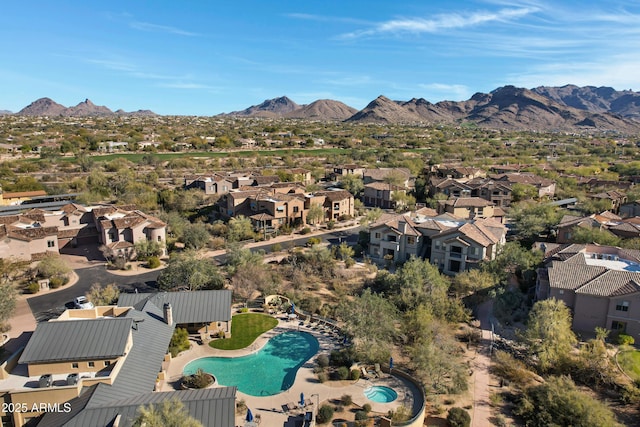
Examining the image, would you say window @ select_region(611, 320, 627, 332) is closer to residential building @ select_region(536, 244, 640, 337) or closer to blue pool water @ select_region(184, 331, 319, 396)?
residential building @ select_region(536, 244, 640, 337)

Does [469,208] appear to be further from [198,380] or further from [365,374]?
[198,380]

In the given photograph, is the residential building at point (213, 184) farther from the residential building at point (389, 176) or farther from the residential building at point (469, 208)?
the residential building at point (469, 208)

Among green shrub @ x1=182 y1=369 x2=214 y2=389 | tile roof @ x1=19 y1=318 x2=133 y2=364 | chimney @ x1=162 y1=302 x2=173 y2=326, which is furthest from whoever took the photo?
chimney @ x1=162 y1=302 x2=173 y2=326

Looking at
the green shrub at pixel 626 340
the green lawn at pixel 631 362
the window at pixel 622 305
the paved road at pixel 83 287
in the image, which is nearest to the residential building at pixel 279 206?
the paved road at pixel 83 287

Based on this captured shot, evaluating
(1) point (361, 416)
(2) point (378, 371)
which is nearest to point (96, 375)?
(1) point (361, 416)

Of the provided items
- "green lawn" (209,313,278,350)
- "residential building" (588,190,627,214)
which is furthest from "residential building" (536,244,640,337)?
"residential building" (588,190,627,214)

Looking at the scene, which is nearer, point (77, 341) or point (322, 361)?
point (77, 341)
